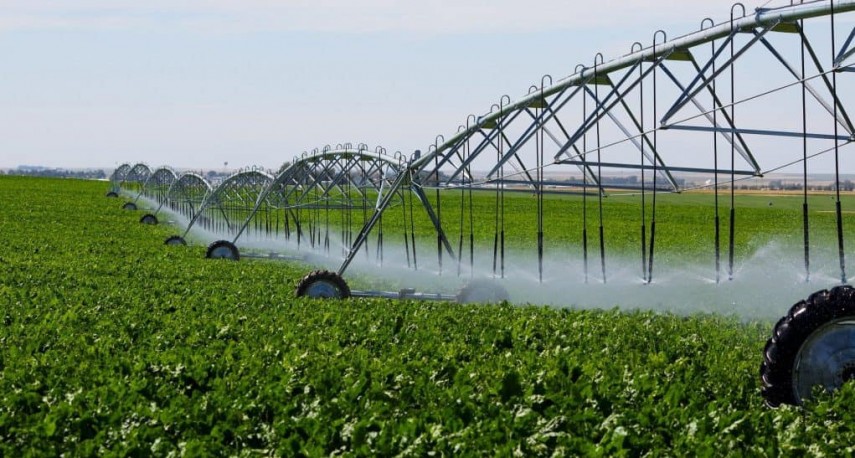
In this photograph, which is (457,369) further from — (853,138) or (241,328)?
(853,138)

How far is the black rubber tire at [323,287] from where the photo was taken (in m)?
17.3

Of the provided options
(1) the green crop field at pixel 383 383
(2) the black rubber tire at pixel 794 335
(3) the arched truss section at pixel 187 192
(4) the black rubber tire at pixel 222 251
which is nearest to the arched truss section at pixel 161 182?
(3) the arched truss section at pixel 187 192

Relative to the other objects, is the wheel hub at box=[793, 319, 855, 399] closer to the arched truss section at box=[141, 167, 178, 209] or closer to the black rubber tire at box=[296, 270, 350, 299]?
the black rubber tire at box=[296, 270, 350, 299]

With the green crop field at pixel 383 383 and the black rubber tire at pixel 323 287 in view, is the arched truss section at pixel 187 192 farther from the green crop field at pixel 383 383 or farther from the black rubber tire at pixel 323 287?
the green crop field at pixel 383 383

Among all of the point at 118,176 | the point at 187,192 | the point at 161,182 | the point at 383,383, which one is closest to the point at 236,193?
the point at 187,192

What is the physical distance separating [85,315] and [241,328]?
2.66 m

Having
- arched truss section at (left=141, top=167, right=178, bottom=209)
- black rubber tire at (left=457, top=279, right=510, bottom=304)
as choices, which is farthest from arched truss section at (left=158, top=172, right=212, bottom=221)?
black rubber tire at (left=457, top=279, right=510, bottom=304)

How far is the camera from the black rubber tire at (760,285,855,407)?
26.4 ft

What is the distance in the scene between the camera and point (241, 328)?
42.1 feet

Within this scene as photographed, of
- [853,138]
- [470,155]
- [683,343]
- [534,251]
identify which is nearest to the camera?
[683,343]

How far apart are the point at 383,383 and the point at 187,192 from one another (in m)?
42.5

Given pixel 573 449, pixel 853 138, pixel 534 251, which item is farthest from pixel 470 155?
pixel 534 251

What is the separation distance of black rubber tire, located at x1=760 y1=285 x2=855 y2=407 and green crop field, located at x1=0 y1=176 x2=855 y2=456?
21cm

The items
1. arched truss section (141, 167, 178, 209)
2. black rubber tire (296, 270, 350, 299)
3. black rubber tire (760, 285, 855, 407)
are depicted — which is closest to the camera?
black rubber tire (760, 285, 855, 407)
